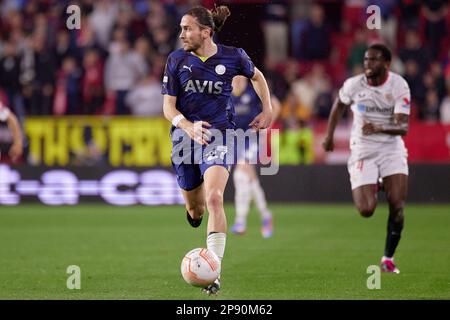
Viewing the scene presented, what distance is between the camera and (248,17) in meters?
19.8

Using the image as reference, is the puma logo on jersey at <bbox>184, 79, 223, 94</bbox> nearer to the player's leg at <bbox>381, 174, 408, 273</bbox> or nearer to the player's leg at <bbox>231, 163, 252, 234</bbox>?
the player's leg at <bbox>381, 174, 408, 273</bbox>

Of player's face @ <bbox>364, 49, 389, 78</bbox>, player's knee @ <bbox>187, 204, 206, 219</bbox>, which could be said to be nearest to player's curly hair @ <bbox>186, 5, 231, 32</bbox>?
player's knee @ <bbox>187, 204, 206, 219</bbox>

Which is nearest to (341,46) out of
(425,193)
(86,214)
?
(425,193)

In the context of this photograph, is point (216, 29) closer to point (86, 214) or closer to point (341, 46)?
point (86, 214)

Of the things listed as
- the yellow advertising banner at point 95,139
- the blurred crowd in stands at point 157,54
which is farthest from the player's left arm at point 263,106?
the yellow advertising banner at point 95,139

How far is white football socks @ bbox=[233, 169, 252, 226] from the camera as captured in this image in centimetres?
1462

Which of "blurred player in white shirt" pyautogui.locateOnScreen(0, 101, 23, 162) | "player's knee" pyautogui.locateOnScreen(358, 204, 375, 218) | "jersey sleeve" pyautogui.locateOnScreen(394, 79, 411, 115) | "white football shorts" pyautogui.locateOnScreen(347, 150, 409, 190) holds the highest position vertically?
"jersey sleeve" pyautogui.locateOnScreen(394, 79, 411, 115)

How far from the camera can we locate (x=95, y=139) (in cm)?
1947

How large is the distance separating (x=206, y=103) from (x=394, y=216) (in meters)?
2.64

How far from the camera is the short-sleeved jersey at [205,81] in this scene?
8.98 metres

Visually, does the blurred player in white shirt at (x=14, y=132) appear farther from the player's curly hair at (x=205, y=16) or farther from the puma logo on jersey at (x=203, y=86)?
the player's curly hair at (x=205, y=16)

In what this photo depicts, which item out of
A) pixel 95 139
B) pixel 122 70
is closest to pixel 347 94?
pixel 95 139

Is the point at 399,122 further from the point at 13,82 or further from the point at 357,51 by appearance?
the point at 13,82

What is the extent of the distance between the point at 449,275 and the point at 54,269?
4.05 m
